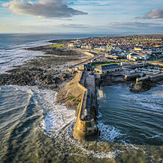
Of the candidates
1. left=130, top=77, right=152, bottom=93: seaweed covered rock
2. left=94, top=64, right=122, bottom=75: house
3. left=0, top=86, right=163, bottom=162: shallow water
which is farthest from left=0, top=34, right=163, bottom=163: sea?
left=94, top=64, right=122, bottom=75: house

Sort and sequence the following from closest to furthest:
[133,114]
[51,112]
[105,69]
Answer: [133,114] → [51,112] → [105,69]

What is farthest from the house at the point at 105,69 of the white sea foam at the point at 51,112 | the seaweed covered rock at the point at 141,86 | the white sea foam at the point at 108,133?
the white sea foam at the point at 108,133

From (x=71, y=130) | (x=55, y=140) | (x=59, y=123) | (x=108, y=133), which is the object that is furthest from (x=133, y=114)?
(x=55, y=140)

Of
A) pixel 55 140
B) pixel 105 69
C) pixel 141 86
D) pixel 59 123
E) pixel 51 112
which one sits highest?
pixel 105 69

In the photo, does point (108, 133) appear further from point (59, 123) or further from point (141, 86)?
point (141, 86)

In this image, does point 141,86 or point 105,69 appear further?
point 105,69

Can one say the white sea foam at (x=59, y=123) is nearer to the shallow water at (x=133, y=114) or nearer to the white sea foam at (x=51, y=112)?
the white sea foam at (x=51, y=112)

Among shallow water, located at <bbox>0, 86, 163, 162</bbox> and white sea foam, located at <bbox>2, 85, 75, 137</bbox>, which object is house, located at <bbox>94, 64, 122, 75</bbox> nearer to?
white sea foam, located at <bbox>2, 85, 75, 137</bbox>

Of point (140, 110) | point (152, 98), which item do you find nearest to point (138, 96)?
point (152, 98)
